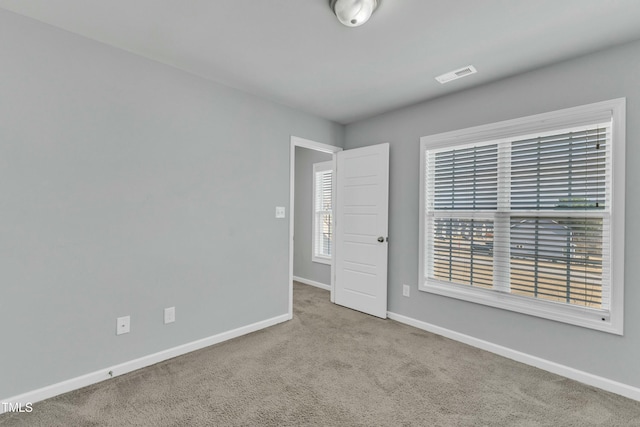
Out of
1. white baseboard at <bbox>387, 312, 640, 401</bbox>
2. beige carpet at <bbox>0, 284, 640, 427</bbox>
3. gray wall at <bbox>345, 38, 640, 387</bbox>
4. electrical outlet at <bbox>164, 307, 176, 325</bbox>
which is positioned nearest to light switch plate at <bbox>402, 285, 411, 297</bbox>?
gray wall at <bbox>345, 38, 640, 387</bbox>

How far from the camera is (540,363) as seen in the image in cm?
235

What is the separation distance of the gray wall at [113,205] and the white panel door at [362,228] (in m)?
1.20

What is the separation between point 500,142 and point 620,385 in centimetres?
201

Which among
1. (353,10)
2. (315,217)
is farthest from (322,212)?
(353,10)

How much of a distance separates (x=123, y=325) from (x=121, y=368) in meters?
0.32

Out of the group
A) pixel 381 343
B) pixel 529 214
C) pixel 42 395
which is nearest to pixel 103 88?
pixel 42 395

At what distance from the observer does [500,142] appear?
2635 mm

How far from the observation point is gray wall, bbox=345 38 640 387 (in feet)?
6.58

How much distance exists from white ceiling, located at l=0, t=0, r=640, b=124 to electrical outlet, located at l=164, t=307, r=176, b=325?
2.08 meters

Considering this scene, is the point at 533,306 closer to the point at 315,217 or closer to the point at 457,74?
the point at 457,74

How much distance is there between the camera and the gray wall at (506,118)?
201cm

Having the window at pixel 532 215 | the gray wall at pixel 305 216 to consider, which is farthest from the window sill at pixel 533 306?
the gray wall at pixel 305 216

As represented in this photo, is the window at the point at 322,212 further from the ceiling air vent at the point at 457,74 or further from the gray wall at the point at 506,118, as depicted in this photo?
the ceiling air vent at the point at 457,74

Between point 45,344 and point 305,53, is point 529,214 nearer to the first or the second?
point 305,53
